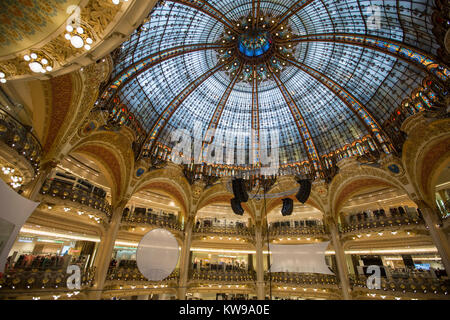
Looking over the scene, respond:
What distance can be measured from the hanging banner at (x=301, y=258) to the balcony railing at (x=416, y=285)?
518cm

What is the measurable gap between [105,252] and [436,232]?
27.9m

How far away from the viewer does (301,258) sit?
20.0 meters

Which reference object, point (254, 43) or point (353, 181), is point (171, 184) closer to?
point (254, 43)

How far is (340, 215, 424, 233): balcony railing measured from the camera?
19433mm

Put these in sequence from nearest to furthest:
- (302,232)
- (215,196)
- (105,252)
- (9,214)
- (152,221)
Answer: (9,214) → (105,252) → (152,221) → (302,232) → (215,196)

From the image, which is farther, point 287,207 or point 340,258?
point 340,258

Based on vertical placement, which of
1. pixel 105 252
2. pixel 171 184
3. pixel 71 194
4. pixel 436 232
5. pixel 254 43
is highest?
pixel 254 43

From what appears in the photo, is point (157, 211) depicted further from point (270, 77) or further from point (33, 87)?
point (270, 77)

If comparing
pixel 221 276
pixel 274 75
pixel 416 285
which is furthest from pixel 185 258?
pixel 274 75

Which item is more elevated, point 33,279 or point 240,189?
point 240,189

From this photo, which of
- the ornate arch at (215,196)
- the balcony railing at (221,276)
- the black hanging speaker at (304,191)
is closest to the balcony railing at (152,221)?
the ornate arch at (215,196)

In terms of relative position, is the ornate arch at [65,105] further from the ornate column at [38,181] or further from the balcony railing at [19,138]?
the balcony railing at [19,138]

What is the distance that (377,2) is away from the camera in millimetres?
15531

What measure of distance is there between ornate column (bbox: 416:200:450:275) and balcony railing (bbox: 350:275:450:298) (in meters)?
1.09
